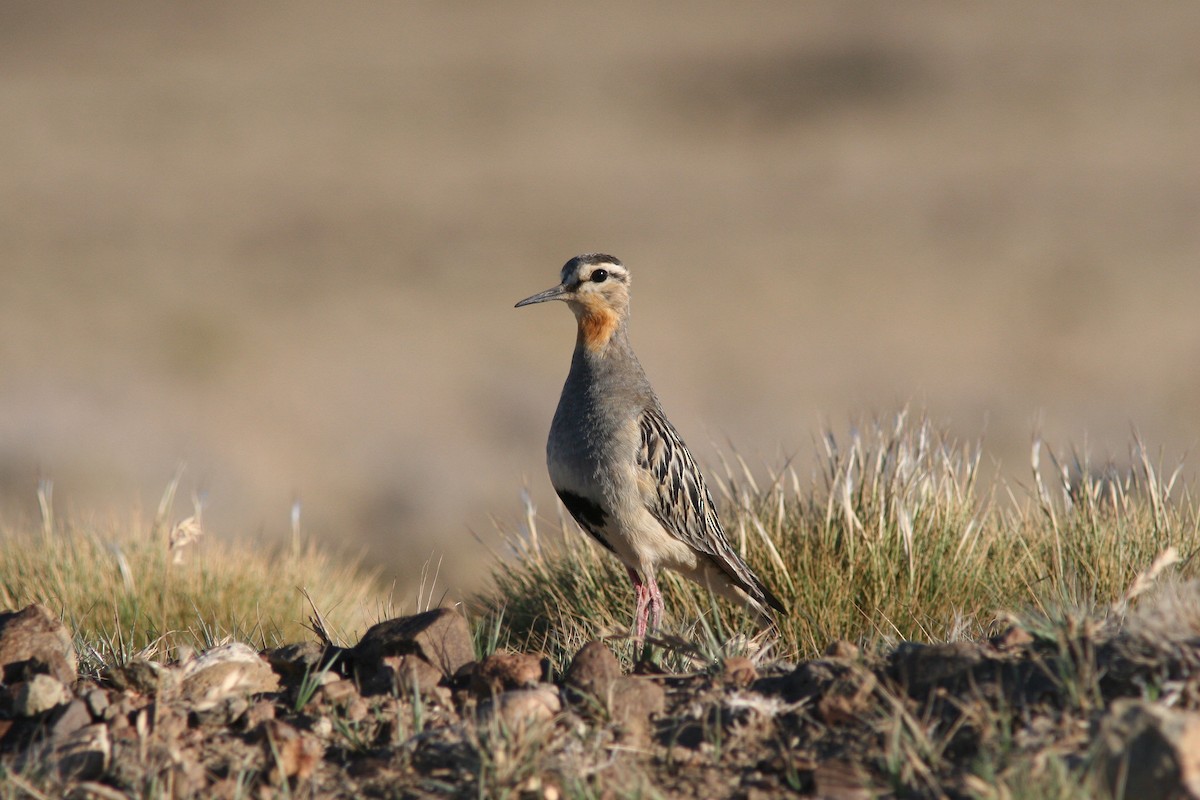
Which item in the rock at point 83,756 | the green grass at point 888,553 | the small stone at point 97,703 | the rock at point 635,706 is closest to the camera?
the rock at point 83,756

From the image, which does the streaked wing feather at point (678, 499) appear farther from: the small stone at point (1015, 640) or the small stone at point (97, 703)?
the small stone at point (97, 703)

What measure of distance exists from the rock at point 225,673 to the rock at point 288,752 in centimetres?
20

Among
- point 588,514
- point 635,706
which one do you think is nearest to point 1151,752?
point 635,706

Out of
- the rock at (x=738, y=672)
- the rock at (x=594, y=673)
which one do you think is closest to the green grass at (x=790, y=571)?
the rock at (x=738, y=672)

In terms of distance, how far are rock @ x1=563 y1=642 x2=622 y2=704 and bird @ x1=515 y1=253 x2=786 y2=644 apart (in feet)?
5.97

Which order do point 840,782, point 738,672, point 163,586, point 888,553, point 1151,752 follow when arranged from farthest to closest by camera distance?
point 163,586
point 888,553
point 738,672
point 840,782
point 1151,752

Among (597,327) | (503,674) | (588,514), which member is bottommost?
(503,674)

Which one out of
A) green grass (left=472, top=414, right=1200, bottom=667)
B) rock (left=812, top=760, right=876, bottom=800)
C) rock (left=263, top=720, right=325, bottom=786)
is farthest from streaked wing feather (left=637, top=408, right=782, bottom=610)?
rock (left=263, top=720, right=325, bottom=786)

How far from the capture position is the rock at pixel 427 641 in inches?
148

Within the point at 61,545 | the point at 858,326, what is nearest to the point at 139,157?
the point at 858,326

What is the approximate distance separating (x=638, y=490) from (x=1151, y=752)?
3026mm

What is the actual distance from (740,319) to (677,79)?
31.4m

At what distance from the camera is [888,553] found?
5.40m

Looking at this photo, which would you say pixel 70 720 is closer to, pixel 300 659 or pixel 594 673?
pixel 300 659
